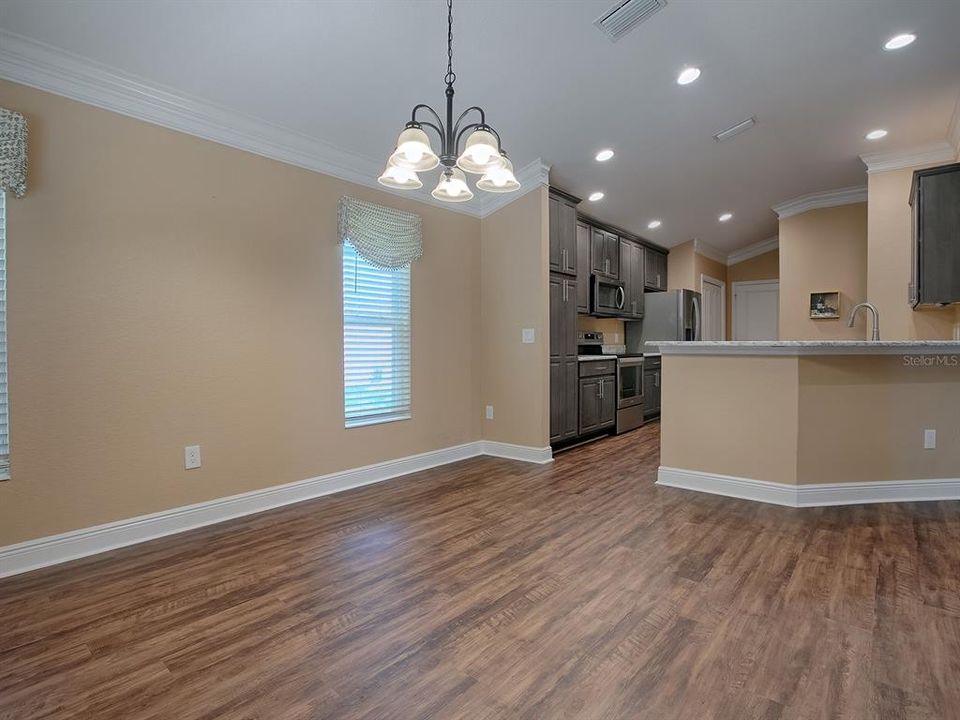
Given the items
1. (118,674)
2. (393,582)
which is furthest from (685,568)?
(118,674)

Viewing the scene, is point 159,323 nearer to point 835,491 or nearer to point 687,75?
point 687,75

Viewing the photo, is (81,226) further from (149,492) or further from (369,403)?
(369,403)

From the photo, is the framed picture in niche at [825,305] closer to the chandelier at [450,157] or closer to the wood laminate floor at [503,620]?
the wood laminate floor at [503,620]

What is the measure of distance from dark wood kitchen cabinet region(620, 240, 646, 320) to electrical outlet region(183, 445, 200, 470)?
5.13 m

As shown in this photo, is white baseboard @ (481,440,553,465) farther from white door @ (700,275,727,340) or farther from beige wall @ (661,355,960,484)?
white door @ (700,275,727,340)

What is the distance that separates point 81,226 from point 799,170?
609 centimetres

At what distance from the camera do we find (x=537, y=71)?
9.72 ft

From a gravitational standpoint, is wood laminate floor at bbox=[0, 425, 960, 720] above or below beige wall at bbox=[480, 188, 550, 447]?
below

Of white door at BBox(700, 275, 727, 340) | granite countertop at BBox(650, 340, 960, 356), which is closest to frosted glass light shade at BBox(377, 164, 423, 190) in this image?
granite countertop at BBox(650, 340, 960, 356)

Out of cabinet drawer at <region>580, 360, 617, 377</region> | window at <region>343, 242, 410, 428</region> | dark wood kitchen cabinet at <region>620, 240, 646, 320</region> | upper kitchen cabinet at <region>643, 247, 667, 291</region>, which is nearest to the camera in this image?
window at <region>343, 242, 410, 428</region>

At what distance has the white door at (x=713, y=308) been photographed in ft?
24.5

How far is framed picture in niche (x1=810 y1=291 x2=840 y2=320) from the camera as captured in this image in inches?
218

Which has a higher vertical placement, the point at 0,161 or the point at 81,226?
the point at 0,161

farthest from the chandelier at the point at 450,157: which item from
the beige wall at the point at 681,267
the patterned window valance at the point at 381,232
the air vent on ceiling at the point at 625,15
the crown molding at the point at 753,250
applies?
the crown molding at the point at 753,250
